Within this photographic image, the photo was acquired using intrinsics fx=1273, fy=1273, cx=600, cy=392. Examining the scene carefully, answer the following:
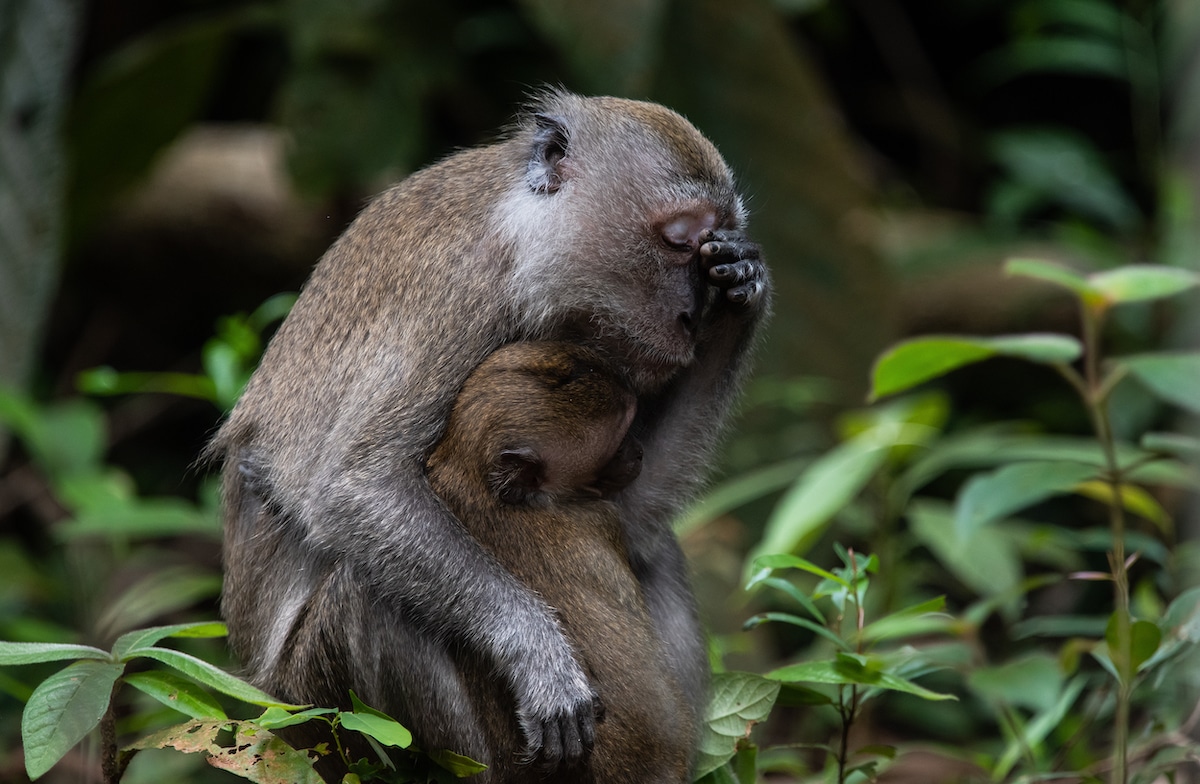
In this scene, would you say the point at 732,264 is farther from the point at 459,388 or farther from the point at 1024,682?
the point at 1024,682

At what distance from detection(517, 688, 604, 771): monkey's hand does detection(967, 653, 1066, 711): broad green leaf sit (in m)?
1.38

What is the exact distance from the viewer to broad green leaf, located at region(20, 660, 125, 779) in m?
2.30

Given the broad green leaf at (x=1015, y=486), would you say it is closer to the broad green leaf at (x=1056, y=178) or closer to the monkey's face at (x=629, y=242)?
the monkey's face at (x=629, y=242)

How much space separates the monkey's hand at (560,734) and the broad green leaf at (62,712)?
2.97 ft

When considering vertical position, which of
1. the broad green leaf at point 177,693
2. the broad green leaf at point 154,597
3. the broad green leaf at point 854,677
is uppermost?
the broad green leaf at point 177,693

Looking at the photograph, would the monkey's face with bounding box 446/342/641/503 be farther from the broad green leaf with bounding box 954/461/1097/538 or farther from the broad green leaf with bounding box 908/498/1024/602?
the broad green leaf with bounding box 908/498/1024/602

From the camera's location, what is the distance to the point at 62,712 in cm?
237

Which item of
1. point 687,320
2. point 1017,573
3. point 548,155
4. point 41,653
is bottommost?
point 1017,573

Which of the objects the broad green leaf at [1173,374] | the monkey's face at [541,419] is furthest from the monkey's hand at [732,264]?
the broad green leaf at [1173,374]

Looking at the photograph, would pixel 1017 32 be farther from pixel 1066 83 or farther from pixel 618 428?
pixel 618 428

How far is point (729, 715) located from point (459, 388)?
1045 millimetres

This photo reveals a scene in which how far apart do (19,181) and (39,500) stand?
2.85 metres

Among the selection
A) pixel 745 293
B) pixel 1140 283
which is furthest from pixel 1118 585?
pixel 745 293

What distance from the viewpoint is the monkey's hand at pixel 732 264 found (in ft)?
10.8
